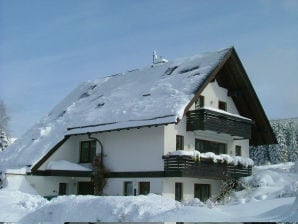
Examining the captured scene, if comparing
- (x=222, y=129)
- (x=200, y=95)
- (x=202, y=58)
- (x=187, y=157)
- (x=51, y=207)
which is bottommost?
(x=51, y=207)

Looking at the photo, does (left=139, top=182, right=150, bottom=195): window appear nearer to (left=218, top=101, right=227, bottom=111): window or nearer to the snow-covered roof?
the snow-covered roof

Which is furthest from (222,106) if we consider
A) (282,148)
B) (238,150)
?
(282,148)

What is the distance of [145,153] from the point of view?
81.9ft

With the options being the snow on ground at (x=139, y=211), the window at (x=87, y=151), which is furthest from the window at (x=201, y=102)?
the snow on ground at (x=139, y=211)

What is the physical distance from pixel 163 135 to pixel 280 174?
8.83 m

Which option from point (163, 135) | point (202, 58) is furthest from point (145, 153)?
A: point (202, 58)

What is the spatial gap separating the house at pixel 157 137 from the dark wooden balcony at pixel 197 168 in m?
0.05

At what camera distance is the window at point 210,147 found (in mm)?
26755

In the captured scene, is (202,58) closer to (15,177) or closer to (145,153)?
(145,153)

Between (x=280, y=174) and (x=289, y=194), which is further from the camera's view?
(x=280, y=174)

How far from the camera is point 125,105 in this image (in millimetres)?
27484

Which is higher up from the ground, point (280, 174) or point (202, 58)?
point (202, 58)

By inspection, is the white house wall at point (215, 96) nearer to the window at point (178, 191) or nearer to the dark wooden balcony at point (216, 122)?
the dark wooden balcony at point (216, 122)

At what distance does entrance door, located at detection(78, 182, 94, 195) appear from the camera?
90.7 feet
